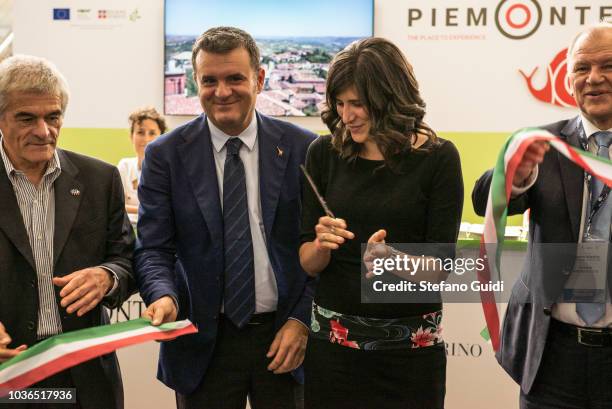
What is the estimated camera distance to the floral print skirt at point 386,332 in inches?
81.5

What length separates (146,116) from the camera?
5.62 metres

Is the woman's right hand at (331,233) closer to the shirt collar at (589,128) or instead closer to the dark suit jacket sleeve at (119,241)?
the dark suit jacket sleeve at (119,241)

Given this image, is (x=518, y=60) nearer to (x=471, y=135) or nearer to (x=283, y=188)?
(x=471, y=135)

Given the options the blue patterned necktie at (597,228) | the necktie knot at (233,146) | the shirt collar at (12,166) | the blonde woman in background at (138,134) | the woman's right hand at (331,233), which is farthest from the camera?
the blonde woman in background at (138,134)

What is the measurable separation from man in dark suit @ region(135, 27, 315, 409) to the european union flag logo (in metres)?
3.85

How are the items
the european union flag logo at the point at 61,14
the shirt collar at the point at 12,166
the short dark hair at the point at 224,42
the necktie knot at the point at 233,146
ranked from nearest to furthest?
A: the shirt collar at the point at 12,166 < the short dark hair at the point at 224,42 < the necktie knot at the point at 233,146 < the european union flag logo at the point at 61,14

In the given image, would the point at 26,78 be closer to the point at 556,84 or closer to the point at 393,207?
the point at 393,207

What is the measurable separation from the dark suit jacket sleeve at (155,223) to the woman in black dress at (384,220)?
515 millimetres

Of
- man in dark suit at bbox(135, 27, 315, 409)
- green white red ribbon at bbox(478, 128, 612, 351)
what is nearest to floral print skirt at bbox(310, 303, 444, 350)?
green white red ribbon at bbox(478, 128, 612, 351)

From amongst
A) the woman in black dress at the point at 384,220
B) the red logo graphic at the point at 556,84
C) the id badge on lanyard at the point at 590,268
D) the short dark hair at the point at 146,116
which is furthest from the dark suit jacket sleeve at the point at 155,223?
the red logo graphic at the point at 556,84

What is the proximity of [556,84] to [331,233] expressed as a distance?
152 inches

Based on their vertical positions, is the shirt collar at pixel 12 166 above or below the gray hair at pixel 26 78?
below

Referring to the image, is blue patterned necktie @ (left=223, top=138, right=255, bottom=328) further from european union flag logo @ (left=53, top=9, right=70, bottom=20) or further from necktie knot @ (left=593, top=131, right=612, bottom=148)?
european union flag logo @ (left=53, top=9, right=70, bottom=20)

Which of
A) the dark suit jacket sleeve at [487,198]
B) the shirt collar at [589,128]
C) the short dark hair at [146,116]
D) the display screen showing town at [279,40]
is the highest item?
the display screen showing town at [279,40]
